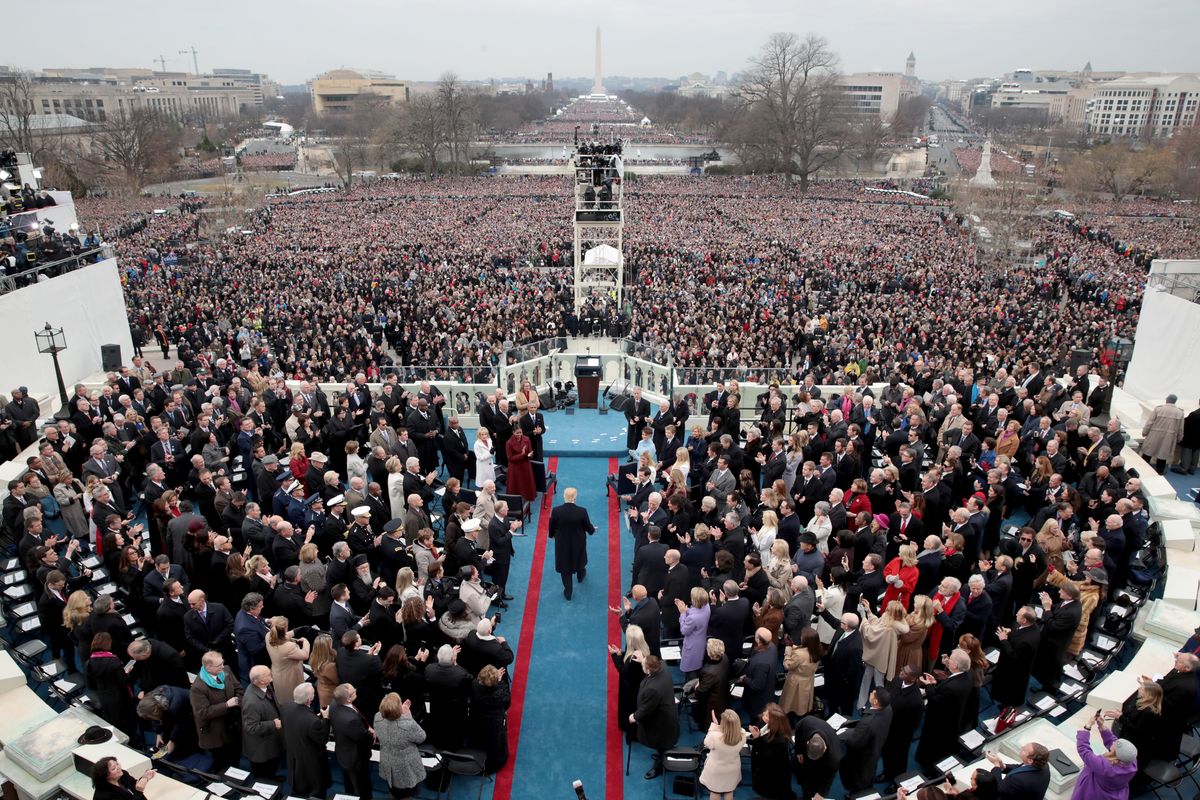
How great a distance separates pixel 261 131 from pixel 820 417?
5183 inches

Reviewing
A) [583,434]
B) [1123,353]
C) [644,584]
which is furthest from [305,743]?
[1123,353]

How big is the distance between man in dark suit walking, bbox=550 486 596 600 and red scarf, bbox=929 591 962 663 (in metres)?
3.46

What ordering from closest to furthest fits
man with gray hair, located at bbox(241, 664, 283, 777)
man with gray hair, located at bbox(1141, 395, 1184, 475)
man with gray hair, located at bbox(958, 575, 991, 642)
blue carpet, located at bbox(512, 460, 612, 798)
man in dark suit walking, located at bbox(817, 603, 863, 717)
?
man with gray hair, located at bbox(241, 664, 283, 777), man in dark suit walking, located at bbox(817, 603, 863, 717), blue carpet, located at bbox(512, 460, 612, 798), man with gray hair, located at bbox(958, 575, 991, 642), man with gray hair, located at bbox(1141, 395, 1184, 475)

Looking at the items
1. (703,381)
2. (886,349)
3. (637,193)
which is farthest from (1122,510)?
(637,193)

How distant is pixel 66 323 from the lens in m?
16.0

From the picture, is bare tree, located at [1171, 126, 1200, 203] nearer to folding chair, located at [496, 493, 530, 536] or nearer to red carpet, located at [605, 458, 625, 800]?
red carpet, located at [605, 458, 625, 800]

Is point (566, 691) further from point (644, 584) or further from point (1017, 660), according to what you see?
point (1017, 660)

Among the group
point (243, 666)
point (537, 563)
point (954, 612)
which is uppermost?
point (954, 612)

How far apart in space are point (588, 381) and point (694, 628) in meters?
7.93

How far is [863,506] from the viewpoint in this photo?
813 cm

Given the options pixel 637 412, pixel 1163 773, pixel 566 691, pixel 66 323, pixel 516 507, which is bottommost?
pixel 566 691

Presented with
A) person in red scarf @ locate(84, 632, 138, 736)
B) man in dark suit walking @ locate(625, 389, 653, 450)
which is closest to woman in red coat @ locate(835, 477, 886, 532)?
man in dark suit walking @ locate(625, 389, 653, 450)

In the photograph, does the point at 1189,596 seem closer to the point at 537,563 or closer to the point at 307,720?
the point at 537,563

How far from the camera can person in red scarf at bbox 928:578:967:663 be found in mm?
6254
